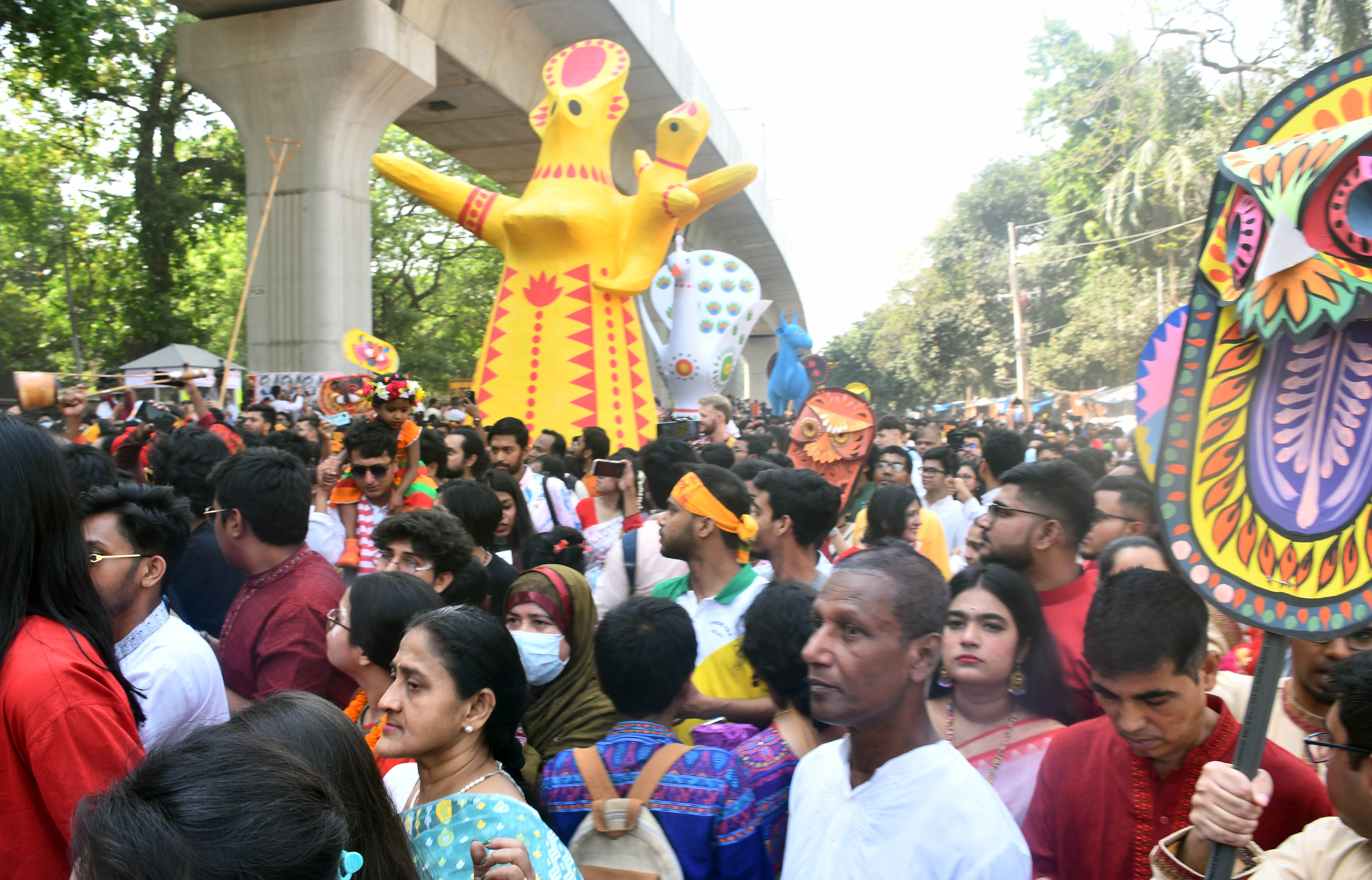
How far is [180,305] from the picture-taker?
84.9 feet

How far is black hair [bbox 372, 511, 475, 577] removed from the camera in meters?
3.26

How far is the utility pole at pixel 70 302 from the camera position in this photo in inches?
1032

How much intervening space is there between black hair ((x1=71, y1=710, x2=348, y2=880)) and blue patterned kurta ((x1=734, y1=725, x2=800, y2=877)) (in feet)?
4.31

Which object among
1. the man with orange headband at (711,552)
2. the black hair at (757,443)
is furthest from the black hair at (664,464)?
the black hair at (757,443)

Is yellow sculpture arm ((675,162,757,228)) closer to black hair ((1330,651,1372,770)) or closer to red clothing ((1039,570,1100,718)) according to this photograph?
red clothing ((1039,570,1100,718))

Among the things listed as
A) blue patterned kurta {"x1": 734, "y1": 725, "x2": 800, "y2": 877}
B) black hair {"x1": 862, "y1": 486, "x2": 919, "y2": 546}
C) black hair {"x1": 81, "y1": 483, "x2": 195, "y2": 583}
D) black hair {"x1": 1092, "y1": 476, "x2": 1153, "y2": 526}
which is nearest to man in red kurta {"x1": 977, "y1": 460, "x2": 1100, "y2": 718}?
black hair {"x1": 1092, "y1": 476, "x2": 1153, "y2": 526}

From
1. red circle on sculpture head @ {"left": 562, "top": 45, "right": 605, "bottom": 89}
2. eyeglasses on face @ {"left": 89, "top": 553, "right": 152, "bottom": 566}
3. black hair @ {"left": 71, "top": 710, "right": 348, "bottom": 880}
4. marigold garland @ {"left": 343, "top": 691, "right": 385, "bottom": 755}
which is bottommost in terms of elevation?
marigold garland @ {"left": 343, "top": 691, "right": 385, "bottom": 755}

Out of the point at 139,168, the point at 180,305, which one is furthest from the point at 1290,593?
the point at 180,305

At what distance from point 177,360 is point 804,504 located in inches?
704

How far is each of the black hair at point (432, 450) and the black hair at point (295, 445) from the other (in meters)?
0.79

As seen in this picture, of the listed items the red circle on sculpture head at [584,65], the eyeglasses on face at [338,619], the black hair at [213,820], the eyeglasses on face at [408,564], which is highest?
the red circle on sculpture head at [584,65]

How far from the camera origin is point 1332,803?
1.76m

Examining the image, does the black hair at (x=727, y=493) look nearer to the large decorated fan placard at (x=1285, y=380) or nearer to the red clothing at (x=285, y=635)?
the red clothing at (x=285, y=635)

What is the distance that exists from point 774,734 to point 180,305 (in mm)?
27489
